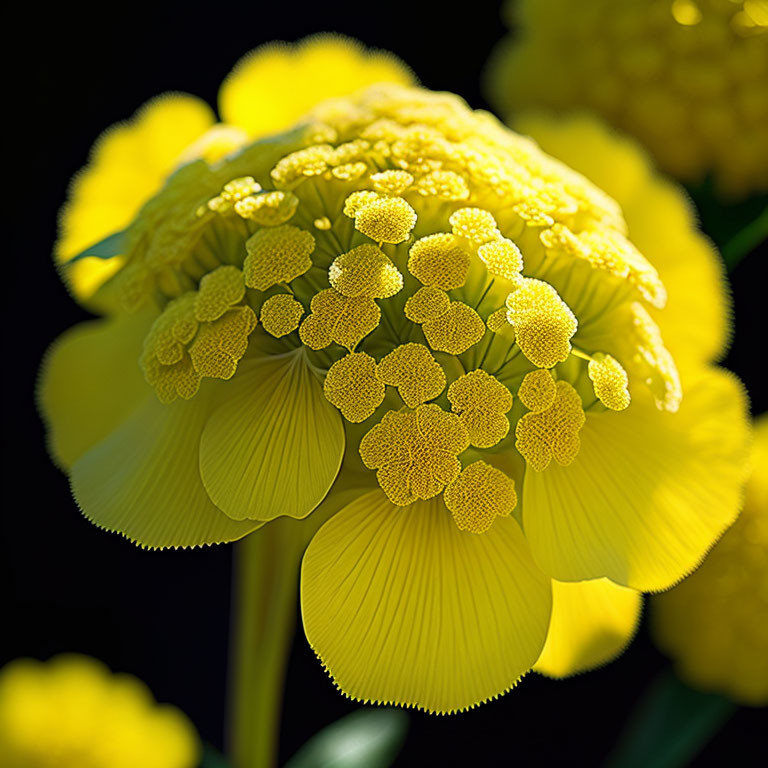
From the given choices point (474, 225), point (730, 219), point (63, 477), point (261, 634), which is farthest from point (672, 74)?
point (63, 477)

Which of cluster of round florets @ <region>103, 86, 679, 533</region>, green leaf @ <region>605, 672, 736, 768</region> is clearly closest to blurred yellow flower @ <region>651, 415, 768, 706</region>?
green leaf @ <region>605, 672, 736, 768</region>

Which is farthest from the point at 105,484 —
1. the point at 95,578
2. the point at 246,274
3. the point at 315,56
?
the point at 95,578

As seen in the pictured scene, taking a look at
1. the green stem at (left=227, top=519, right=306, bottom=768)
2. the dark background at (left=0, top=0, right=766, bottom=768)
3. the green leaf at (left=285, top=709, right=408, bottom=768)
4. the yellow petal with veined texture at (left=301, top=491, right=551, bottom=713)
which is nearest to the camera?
the yellow petal with veined texture at (left=301, top=491, right=551, bottom=713)

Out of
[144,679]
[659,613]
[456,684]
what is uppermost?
[456,684]

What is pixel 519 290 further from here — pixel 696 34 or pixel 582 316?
pixel 696 34

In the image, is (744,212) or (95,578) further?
(95,578)

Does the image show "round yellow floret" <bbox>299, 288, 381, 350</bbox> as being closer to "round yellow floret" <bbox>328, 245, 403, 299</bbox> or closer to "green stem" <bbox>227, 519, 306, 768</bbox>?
"round yellow floret" <bbox>328, 245, 403, 299</bbox>
